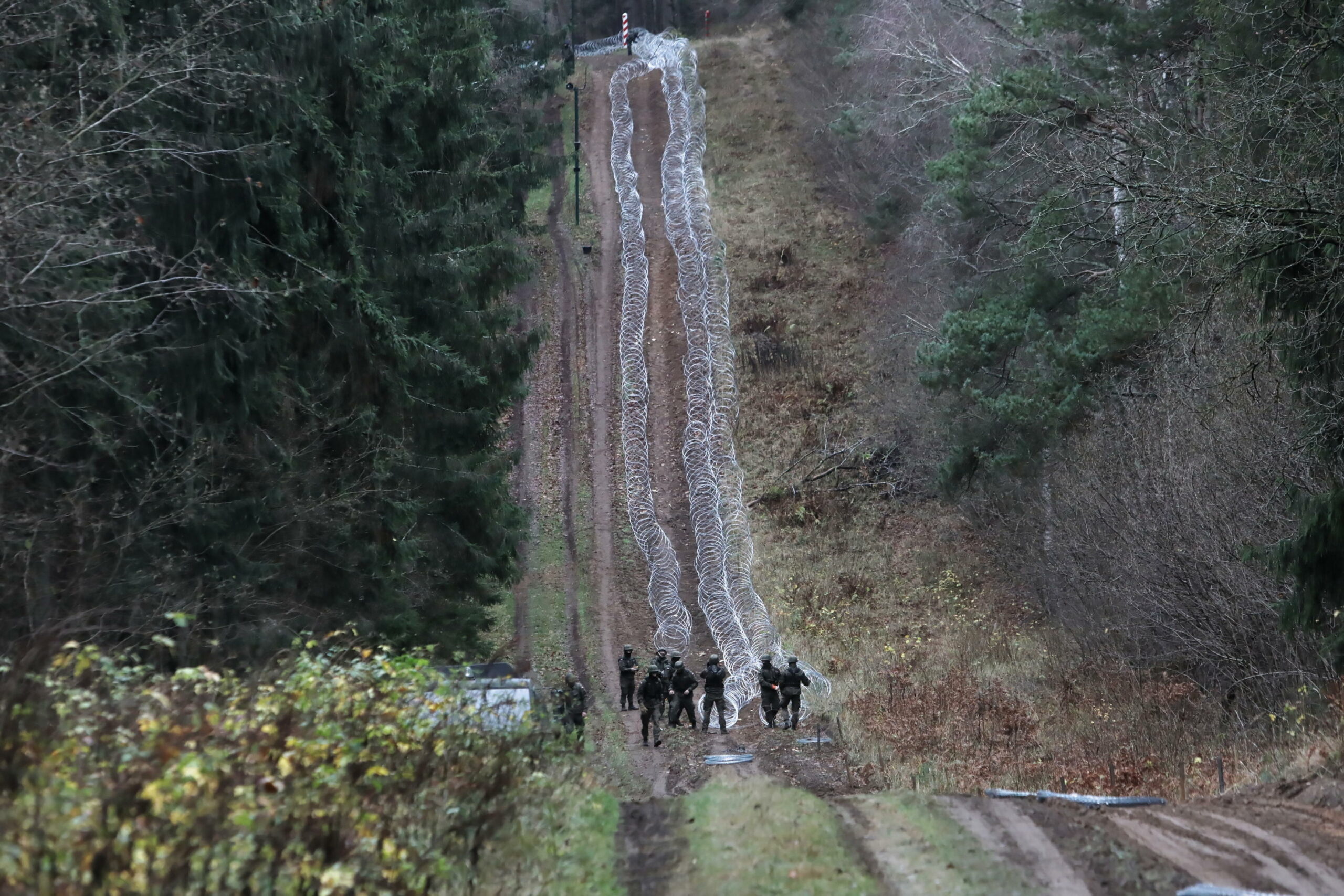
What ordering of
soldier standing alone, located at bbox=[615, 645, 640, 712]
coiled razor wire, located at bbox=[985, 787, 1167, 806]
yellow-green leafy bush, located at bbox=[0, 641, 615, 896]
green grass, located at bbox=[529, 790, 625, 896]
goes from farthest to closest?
soldier standing alone, located at bbox=[615, 645, 640, 712] → coiled razor wire, located at bbox=[985, 787, 1167, 806] → green grass, located at bbox=[529, 790, 625, 896] → yellow-green leafy bush, located at bbox=[0, 641, 615, 896]

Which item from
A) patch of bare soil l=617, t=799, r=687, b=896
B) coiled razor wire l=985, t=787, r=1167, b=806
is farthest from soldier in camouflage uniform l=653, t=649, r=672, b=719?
patch of bare soil l=617, t=799, r=687, b=896

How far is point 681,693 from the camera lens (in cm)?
2042

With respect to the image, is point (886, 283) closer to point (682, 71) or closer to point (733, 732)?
point (682, 71)

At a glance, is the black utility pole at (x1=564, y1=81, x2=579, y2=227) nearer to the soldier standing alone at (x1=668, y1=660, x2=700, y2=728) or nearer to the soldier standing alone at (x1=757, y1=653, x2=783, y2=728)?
the soldier standing alone at (x1=668, y1=660, x2=700, y2=728)

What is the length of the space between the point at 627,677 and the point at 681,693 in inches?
52.9

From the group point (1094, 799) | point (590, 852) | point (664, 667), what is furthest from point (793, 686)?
point (590, 852)

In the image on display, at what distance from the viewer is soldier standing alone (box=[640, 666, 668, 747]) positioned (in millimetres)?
19188

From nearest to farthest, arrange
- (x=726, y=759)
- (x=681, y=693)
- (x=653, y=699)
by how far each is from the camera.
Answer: (x=726, y=759)
(x=653, y=699)
(x=681, y=693)

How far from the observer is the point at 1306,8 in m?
12.2

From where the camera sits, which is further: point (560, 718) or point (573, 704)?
point (573, 704)

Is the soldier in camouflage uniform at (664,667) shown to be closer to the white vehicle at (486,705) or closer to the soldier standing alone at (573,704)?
the soldier standing alone at (573,704)

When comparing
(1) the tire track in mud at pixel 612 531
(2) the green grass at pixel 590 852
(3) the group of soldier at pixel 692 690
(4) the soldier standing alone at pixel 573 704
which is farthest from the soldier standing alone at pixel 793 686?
(2) the green grass at pixel 590 852

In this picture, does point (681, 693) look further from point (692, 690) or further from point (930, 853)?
point (930, 853)

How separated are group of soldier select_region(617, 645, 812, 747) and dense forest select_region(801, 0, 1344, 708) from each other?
5370 millimetres
